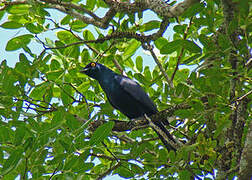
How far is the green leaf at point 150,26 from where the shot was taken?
19.3 feet

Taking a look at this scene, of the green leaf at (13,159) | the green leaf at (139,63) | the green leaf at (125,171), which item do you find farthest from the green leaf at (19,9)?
the green leaf at (13,159)

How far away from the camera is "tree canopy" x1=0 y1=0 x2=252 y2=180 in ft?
12.3

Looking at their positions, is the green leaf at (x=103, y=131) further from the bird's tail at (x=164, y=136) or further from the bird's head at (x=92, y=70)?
the bird's head at (x=92, y=70)

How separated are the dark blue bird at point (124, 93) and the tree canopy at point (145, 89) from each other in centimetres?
44

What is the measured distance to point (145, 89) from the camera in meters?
6.86

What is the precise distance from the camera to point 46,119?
617 cm

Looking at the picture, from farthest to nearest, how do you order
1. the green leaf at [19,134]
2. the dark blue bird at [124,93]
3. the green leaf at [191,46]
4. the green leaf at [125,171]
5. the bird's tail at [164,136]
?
the dark blue bird at [124,93] < the green leaf at [125,171] < the bird's tail at [164,136] < the green leaf at [191,46] < the green leaf at [19,134]

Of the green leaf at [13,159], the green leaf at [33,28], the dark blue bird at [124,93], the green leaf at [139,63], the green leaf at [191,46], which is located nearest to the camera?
the green leaf at [13,159]

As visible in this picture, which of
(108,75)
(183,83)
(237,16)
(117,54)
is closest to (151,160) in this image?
(183,83)

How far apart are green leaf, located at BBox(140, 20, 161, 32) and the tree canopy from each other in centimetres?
2

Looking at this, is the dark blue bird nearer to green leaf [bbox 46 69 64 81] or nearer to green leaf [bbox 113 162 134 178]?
green leaf [bbox 46 69 64 81]

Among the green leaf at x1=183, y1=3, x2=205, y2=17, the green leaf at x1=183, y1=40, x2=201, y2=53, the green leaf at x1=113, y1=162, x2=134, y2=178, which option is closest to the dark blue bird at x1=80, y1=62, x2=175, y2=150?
the green leaf at x1=113, y1=162, x2=134, y2=178

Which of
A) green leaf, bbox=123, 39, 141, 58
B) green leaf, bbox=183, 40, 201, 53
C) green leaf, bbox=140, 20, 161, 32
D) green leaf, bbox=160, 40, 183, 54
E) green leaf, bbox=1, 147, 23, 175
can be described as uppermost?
green leaf, bbox=123, 39, 141, 58

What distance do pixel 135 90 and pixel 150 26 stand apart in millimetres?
1693
